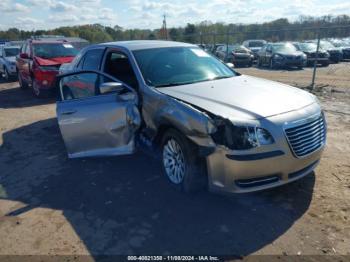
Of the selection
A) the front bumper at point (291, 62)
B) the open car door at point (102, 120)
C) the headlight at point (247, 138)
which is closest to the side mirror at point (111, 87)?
the open car door at point (102, 120)

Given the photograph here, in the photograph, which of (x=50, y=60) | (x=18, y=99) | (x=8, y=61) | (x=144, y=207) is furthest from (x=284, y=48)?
(x=144, y=207)

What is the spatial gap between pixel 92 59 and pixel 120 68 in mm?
891

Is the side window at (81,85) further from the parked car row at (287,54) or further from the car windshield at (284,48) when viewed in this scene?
the car windshield at (284,48)

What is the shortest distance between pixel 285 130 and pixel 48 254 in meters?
2.61

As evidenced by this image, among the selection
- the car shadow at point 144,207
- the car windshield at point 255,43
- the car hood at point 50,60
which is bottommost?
the car shadow at point 144,207

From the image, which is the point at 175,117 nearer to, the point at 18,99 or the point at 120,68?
the point at 120,68

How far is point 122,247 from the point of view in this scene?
3.16m

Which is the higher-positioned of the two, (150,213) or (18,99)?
(150,213)

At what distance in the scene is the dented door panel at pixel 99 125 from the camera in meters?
4.52

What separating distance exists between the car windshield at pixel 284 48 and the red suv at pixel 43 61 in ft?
41.1

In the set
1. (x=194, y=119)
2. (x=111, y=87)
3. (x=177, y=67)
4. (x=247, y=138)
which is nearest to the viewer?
(x=247, y=138)

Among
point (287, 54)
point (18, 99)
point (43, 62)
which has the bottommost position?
point (18, 99)

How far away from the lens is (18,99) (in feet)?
37.2

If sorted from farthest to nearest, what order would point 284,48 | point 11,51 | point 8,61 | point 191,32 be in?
point 191,32 < point 284,48 < point 11,51 < point 8,61
